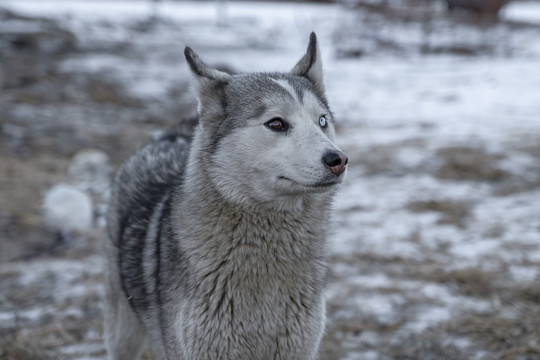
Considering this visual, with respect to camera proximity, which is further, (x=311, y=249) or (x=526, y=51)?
(x=526, y=51)

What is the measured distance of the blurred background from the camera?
404cm

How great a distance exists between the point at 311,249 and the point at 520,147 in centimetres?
573

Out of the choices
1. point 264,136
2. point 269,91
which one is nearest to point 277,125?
point 264,136

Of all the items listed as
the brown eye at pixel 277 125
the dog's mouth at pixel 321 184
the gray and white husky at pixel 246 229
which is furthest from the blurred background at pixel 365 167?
the brown eye at pixel 277 125

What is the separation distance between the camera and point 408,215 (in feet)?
19.7

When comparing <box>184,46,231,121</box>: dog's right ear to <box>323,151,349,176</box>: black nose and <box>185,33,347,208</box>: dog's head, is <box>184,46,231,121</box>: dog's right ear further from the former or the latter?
<box>323,151,349,176</box>: black nose

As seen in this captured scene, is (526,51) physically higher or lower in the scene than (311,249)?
lower

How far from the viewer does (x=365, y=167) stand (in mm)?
7562

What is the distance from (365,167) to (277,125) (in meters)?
5.07

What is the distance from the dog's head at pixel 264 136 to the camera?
252 centimetres

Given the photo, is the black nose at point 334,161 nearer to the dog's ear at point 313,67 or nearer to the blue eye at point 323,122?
the blue eye at point 323,122

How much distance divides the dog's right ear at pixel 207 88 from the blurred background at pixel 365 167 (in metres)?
1.93

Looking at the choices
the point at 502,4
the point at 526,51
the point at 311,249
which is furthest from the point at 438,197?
the point at 502,4

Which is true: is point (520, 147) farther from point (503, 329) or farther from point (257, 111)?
point (257, 111)
